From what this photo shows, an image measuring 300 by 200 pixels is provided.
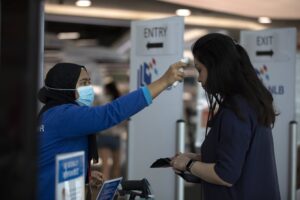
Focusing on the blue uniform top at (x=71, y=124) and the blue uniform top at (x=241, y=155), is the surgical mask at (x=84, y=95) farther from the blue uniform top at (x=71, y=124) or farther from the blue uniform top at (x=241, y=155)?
the blue uniform top at (x=241, y=155)

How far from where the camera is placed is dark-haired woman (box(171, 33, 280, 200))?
1890mm

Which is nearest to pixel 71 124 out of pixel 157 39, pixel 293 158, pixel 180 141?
pixel 180 141

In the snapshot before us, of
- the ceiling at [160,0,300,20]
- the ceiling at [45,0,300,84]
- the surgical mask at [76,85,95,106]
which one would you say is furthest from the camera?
the ceiling at [45,0,300,84]

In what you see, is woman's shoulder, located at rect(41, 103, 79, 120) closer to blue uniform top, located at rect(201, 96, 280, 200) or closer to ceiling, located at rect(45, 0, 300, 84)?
blue uniform top, located at rect(201, 96, 280, 200)

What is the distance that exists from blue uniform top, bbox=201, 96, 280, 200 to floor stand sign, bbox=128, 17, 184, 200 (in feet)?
6.43

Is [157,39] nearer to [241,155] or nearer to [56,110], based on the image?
[56,110]

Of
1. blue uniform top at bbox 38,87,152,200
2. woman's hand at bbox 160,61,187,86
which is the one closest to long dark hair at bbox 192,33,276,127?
woman's hand at bbox 160,61,187,86

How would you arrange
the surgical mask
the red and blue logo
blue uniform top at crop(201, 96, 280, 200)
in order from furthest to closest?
the red and blue logo
the surgical mask
blue uniform top at crop(201, 96, 280, 200)

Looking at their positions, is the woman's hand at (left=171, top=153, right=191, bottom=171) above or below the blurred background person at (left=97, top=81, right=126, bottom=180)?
above

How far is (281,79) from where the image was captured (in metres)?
4.71

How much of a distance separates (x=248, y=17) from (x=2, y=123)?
6737 millimetres

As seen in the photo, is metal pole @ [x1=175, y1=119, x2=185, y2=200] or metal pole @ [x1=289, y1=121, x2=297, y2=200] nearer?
metal pole @ [x1=175, y1=119, x2=185, y2=200]

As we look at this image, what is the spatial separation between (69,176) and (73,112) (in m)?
0.44

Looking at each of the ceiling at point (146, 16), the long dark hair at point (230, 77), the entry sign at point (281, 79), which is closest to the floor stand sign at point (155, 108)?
the entry sign at point (281, 79)
